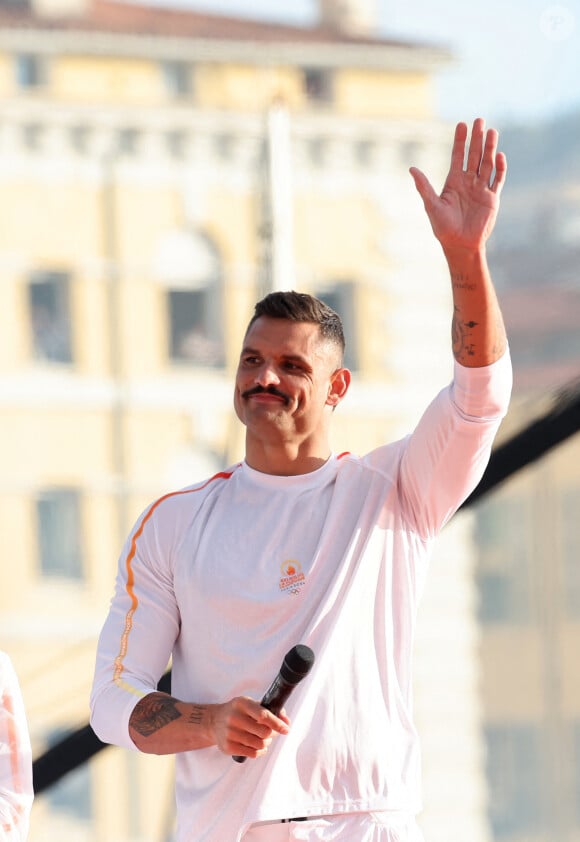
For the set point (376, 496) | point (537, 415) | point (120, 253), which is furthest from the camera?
point (120, 253)

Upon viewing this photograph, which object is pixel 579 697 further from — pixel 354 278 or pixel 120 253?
pixel 120 253

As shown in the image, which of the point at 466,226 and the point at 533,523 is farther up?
the point at 466,226

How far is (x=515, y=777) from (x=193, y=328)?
796cm

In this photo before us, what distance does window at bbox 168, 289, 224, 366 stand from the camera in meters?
18.9

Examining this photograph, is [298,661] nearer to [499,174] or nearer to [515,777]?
[499,174]

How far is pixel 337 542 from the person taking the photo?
1.66 meters

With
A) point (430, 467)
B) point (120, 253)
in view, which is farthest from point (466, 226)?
point (120, 253)

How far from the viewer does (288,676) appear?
1426 millimetres

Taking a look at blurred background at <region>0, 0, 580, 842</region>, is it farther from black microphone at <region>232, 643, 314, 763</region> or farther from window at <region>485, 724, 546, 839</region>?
black microphone at <region>232, 643, 314, 763</region>

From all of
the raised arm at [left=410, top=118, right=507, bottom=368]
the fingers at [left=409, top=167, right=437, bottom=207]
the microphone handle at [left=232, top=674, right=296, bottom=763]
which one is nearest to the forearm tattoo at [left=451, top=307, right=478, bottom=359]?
the raised arm at [left=410, top=118, right=507, bottom=368]

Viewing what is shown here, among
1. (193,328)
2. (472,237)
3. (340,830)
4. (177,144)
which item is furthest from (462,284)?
(193,328)

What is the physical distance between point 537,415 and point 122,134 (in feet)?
54.6

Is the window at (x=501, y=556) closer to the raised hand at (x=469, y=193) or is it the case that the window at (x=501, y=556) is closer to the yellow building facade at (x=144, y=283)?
the yellow building facade at (x=144, y=283)

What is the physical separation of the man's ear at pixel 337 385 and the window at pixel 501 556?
19.3 metres
